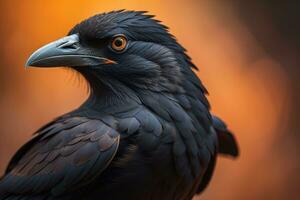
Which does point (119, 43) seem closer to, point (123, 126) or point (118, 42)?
point (118, 42)

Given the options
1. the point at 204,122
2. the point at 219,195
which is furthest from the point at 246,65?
the point at 204,122

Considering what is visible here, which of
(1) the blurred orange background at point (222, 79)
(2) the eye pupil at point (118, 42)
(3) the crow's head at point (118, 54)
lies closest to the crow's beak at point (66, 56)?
(3) the crow's head at point (118, 54)

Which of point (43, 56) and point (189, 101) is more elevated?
point (43, 56)

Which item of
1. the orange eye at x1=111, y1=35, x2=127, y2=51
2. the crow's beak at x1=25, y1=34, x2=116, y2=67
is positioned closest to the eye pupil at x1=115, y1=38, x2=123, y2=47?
the orange eye at x1=111, y1=35, x2=127, y2=51

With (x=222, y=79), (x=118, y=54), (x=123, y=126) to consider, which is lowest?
(x=222, y=79)

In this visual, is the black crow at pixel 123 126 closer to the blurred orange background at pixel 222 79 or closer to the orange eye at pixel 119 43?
the orange eye at pixel 119 43

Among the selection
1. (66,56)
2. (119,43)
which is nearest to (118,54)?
(119,43)

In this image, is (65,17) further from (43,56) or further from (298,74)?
(43,56)
